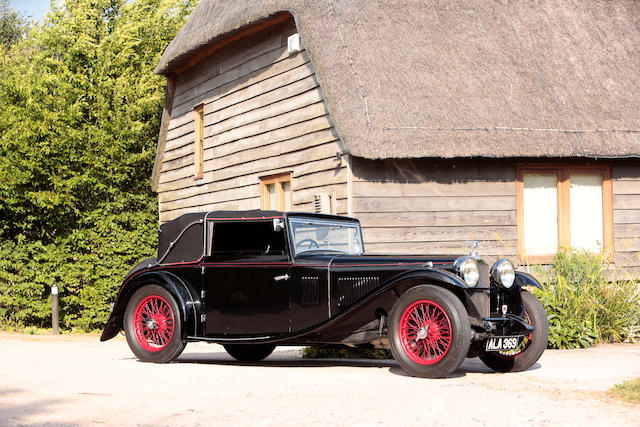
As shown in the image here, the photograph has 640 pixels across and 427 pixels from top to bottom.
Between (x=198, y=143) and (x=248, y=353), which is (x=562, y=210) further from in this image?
(x=198, y=143)

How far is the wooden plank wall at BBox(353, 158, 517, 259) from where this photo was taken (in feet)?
39.7

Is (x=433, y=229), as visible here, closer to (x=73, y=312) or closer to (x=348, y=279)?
(x=348, y=279)

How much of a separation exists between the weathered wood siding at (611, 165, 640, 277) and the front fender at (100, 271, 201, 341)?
7.60 m

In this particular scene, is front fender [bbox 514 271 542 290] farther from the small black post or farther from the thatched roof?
the small black post

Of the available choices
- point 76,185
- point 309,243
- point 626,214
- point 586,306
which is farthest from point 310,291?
point 76,185

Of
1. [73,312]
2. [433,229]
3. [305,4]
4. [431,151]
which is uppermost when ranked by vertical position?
[305,4]

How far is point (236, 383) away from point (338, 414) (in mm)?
1747

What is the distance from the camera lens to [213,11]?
16438 millimetres

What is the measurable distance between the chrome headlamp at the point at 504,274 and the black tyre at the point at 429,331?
90cm

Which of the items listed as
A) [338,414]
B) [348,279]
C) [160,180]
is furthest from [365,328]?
[160,180]

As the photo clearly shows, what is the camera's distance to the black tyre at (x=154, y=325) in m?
8.55

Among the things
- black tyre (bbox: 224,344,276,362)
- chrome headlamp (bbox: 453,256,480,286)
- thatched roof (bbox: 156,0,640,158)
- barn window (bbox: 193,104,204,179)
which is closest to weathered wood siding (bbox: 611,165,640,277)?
thatched roof (bbox: 156,0,640,158)

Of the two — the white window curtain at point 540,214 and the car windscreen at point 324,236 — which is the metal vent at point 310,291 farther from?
the white window curtain at point 540,214

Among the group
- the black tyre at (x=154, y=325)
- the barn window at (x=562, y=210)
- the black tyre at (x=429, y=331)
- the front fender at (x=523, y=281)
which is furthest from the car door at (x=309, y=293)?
the barn window at (x=562, y=210)
